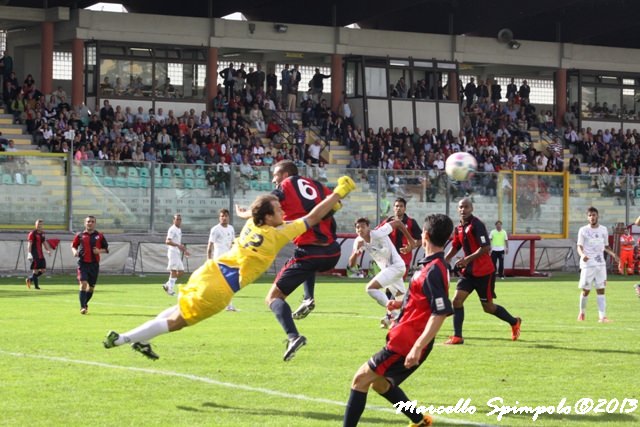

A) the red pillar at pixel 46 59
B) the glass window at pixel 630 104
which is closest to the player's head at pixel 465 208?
the red pillar at pixel 46 59

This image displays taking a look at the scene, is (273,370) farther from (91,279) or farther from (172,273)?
(172,273)

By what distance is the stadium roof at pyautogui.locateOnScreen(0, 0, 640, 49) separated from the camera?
5175 centimetres

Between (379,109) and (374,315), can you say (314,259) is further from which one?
(379,109)

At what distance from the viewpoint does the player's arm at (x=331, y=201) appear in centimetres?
1119

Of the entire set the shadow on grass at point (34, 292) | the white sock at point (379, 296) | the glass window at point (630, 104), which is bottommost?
the shadow on grass at point (34, 292)

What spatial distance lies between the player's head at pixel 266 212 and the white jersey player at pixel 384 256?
26.3 feet

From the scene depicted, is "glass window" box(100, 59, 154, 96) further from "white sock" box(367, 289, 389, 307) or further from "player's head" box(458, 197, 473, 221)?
"player's head" box(458, 197, 473, 221)

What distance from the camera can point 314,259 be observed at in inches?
564

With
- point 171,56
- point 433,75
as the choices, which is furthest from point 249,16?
point 433,75

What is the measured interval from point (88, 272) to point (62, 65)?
30001 mm

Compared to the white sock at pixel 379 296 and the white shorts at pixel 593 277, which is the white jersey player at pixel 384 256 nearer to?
the white sock at pixel 379 296

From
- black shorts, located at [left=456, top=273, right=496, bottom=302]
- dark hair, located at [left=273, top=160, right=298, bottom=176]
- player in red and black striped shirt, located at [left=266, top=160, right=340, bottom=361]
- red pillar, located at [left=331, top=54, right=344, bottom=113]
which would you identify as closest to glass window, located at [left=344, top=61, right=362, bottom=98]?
red pillar, located at [left=331, top=54, right=344, bottom=113]

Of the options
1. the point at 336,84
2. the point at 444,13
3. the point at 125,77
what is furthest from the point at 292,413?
the point at 444,13

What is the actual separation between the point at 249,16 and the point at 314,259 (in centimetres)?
4086
